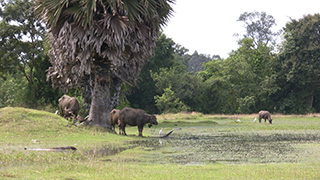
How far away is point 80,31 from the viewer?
861 inches

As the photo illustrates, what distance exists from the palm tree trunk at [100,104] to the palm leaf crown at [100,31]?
2.80 feet

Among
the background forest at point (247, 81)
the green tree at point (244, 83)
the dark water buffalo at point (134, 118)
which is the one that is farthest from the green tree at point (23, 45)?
the green tree at point (244, 83)

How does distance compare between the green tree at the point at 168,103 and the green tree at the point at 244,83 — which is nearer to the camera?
the green tree at the point at 168,103

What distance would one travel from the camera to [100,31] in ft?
70.9

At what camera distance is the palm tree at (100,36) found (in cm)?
2155

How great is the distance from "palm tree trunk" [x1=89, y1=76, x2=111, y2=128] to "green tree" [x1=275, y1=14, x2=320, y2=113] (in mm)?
40627

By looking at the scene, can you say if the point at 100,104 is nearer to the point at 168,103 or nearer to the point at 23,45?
the point at 23,45

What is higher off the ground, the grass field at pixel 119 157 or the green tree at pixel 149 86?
the green tree at pixel 149 86

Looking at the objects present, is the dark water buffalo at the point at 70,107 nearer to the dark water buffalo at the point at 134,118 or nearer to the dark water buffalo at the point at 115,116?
the dark water buffalo at the point at 115,116

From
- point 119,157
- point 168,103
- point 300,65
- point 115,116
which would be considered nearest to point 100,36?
point 115,116

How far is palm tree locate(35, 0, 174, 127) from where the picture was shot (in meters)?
21.5

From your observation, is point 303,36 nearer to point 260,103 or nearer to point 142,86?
point 260,103

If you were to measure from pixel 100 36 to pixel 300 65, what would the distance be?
43.2 metres

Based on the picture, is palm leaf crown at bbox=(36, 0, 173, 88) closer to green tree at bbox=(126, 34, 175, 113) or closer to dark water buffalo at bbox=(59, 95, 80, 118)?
dark water buffalo at bbox=(59, 95, 80, 118)
